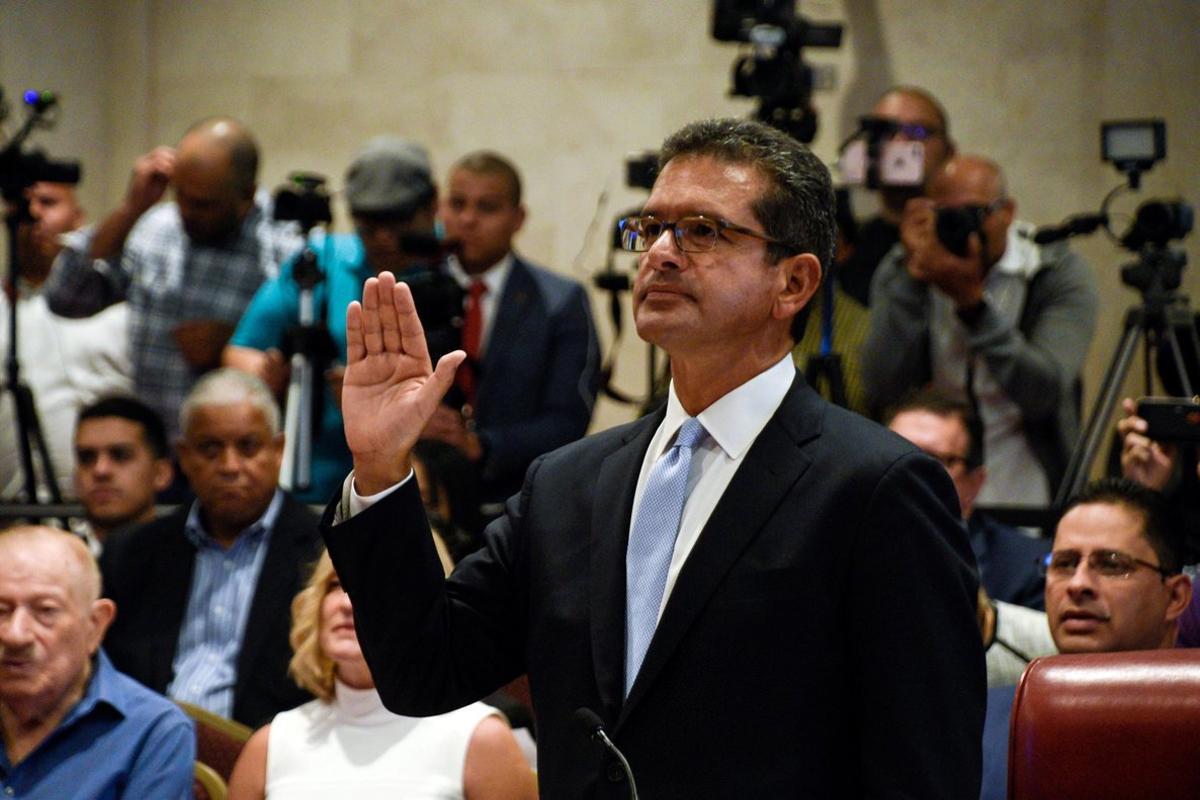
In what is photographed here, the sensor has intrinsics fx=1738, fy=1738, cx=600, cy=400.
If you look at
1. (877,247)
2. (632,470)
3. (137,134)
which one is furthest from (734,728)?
(137,134)

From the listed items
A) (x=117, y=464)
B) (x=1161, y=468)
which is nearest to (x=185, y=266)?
(x=117, y=464)

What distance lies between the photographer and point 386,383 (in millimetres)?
1907

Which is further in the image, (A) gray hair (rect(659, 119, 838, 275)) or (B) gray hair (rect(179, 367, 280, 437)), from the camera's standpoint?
(B) gray hair (rect(179, 367, 280, 437))

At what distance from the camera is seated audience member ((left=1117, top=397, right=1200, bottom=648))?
345 centimetres

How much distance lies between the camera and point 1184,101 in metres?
5.99

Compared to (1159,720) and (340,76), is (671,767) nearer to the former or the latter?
(1159,720)

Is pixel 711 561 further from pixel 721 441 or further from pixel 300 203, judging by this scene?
pixel 300 203

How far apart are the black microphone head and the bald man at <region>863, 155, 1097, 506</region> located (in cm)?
252

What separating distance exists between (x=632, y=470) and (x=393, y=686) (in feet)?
1.21

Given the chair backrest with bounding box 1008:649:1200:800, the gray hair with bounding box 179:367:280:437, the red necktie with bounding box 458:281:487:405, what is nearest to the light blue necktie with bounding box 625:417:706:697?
the chair backrest with bounding box 1008:649:1200:800

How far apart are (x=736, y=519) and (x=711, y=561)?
0.18 feet

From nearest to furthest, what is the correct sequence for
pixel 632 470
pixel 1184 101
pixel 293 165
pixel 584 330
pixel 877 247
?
pixel 632 470, pixel 584 330, pixel 877 247, pixel 1184 101, pixel 293 165

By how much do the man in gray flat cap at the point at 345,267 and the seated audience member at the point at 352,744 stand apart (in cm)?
128

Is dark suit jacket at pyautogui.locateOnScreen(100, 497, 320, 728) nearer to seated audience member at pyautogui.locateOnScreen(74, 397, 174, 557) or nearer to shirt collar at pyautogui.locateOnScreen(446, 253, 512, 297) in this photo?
seated audience member at pyautogui.locateOnScreen(74, 397, 174, 557)
